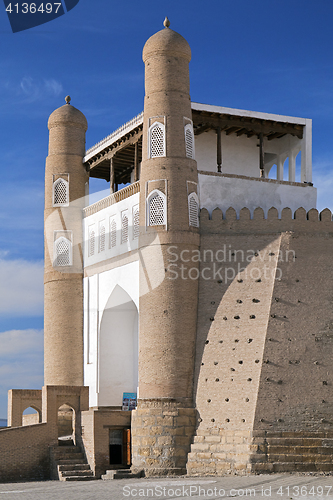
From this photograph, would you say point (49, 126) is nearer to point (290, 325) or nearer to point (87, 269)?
point (87, 269)

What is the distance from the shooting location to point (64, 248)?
23.3 meters

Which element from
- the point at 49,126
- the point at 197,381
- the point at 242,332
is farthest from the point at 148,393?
the point at 49,126

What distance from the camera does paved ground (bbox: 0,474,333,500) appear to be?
13703 mm

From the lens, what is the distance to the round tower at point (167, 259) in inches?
693

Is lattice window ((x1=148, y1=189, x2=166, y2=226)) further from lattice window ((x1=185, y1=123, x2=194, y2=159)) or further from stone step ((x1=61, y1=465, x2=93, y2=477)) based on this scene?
stone step ((x1=61, y1=465, x2=93, y2=477))

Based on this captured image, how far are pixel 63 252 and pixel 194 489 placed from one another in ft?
34.6

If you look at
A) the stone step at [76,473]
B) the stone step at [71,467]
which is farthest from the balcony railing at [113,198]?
the stone step at [76,473]

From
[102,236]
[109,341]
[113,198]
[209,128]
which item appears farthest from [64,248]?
[209,128]

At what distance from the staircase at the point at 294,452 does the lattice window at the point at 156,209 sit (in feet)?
19.3

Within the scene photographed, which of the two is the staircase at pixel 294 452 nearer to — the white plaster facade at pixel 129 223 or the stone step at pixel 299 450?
the stone step at pixel 299 450

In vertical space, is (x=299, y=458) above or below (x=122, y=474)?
above

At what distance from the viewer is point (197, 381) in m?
17.9

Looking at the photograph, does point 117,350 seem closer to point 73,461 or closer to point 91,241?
point 91,241

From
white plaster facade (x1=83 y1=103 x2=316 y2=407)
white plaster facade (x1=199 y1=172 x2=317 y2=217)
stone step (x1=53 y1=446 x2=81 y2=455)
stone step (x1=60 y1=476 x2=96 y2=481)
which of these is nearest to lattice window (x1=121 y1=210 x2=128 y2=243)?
white plaster facade (x1=83 y1=103 x2=316 y2=407)
